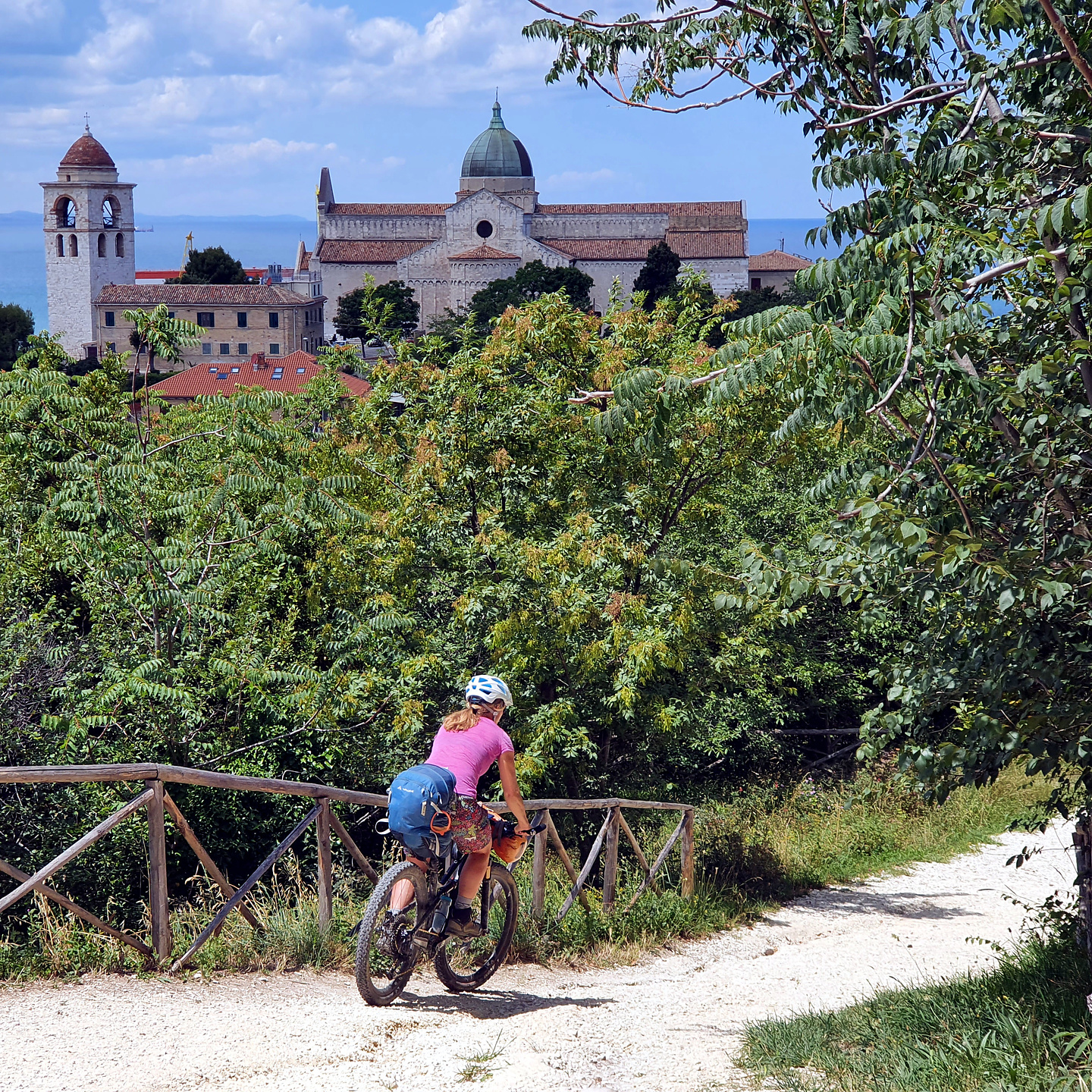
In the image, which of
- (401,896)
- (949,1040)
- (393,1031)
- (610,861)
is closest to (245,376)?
(610,861)

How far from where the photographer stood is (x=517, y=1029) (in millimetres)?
5539

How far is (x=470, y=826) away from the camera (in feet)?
19.3

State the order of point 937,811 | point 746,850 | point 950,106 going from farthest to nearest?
point 937,811, point 746,850, point 950,106

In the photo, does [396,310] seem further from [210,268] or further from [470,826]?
[210,268]

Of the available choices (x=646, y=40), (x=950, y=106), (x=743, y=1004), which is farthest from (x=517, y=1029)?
(x=646, y=40)

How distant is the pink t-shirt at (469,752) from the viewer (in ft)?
19.0

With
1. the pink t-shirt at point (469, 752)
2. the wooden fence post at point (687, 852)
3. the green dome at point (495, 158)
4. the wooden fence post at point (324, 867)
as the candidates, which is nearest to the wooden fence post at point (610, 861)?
the wooden fence post at point (687, 852)

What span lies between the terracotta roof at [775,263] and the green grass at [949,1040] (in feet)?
419

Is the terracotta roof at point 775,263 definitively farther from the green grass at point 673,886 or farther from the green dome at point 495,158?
the green grass at point 673,886

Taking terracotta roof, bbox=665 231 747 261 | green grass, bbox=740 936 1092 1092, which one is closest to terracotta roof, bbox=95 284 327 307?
terracotta roof, bbox=665 231 747 261

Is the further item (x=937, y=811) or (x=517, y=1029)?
(x=937, y=811)

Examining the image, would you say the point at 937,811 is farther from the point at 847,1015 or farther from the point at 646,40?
the point at 646,40

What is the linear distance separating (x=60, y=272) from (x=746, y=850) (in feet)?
438

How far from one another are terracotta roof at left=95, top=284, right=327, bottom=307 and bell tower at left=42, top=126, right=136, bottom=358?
6826 millimetres
